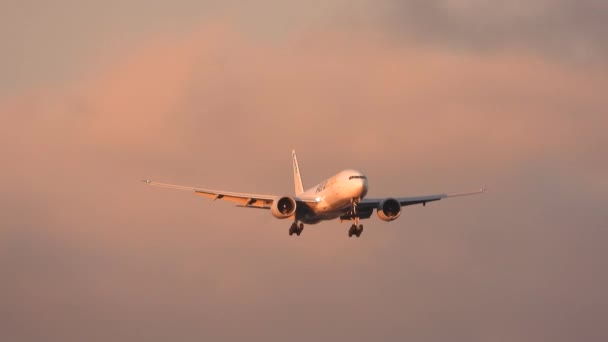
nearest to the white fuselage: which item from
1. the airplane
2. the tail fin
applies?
the airplane

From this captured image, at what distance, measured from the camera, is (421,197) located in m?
108

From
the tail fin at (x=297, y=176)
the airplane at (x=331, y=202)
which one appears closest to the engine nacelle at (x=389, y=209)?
the airplane at (x=331, y=202)

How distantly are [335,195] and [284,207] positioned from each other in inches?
193

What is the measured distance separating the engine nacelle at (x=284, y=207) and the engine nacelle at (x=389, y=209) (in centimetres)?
618

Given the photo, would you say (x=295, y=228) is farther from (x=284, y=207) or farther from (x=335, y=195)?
(x=335, y=195)

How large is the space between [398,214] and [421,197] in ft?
13.9

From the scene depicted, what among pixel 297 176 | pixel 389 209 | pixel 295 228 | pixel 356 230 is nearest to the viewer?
pixel 356 230

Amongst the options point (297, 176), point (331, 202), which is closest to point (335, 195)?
point (331, 202)

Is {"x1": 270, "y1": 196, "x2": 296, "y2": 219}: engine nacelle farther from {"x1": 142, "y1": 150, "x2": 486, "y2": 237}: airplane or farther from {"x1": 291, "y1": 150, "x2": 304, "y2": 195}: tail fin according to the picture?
{"x1": 291, "y1": 150, "x2": 304, "y2": 195}: tail fin

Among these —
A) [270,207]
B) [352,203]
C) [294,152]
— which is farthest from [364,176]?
[294,152]

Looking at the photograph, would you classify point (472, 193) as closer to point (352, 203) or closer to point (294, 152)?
point (352, 203)

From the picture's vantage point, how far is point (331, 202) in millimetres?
100312

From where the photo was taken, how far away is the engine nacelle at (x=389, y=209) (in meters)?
105

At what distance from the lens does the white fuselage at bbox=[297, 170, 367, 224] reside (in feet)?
321
